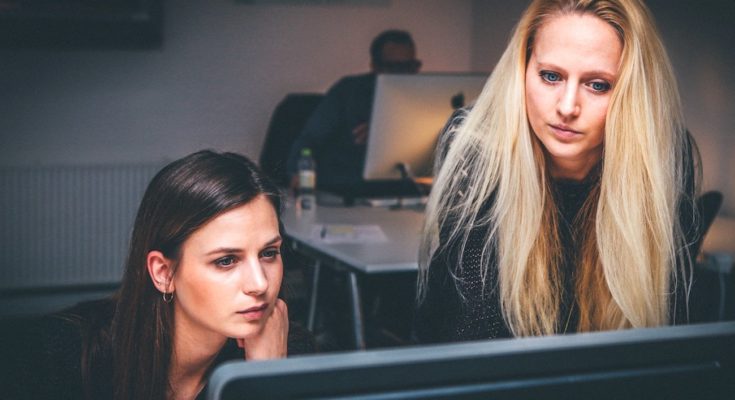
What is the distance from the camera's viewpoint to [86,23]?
460 centimetres

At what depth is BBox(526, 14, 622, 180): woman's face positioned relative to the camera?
1108 millimetres

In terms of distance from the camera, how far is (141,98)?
4852 millimetres

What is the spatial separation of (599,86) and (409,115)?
1774 millimetres

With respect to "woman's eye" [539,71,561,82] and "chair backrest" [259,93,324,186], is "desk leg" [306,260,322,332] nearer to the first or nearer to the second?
"chair backrest" [259,93,324,186]

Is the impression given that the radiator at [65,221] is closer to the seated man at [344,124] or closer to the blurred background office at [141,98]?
the blurred background office at [141,98]

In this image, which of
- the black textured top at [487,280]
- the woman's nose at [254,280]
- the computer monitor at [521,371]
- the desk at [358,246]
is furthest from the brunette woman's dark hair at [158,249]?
the computer monitor at [521,371]

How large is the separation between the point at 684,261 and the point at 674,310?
10 centimetres

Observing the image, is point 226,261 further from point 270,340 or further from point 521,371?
point 521,371

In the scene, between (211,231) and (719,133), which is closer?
(211,231)

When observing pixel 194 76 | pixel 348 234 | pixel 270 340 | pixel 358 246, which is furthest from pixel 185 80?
pixel 270 340

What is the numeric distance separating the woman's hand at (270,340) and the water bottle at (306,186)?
187 cm

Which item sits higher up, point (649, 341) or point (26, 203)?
point (649, 341)

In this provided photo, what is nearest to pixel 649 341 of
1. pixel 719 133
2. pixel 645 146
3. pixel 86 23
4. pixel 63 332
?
pixel 645 146

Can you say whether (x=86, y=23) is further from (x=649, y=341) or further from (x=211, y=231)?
(x=649, y=341)
